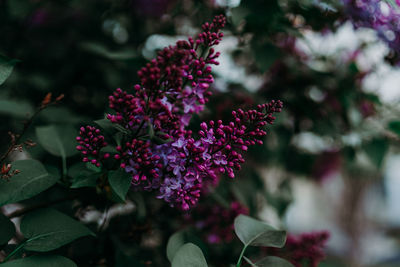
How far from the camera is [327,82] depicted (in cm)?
111

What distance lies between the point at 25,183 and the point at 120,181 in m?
0.17

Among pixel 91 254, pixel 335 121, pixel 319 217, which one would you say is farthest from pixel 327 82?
pixel 319 217

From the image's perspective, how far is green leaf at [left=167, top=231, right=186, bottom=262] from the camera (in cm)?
54

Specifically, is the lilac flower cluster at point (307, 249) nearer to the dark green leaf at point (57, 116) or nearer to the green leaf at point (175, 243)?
the green leaf at point (175, 243)

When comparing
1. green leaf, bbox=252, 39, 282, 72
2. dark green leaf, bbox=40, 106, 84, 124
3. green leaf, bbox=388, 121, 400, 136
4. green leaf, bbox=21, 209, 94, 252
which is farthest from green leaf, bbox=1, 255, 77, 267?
green leaf, bbox=388, 121, 400, 136

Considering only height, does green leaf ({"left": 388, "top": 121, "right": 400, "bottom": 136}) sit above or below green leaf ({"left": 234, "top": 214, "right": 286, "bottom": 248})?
above

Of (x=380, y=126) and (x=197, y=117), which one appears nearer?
(x=197, y=117)

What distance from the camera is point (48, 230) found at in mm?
494

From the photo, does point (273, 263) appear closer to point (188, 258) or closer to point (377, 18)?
point (188, 258)

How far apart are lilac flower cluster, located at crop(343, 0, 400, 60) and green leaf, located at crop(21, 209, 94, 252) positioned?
74 cm

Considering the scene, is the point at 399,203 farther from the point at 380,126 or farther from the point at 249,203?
the point at 249,203

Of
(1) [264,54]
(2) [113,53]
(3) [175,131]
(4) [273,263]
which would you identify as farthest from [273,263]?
(2) [113,53]

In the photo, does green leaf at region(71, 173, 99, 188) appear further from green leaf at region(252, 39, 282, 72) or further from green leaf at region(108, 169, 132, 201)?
green leaf at region(252, 39, 282, 72)

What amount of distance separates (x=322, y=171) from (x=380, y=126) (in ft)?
1.29
